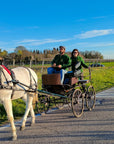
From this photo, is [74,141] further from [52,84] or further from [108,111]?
[108,111]

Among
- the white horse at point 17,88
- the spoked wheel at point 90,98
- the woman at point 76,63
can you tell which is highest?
the woman at point 76,63

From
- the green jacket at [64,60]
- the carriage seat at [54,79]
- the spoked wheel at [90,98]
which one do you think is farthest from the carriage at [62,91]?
the green jacket at [64,60]

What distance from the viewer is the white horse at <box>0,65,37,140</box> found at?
4434mm

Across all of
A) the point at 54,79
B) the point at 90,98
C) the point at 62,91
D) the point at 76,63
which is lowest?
the point at 90,98

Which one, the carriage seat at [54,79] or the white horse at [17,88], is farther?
the carriage seat at [54,79]

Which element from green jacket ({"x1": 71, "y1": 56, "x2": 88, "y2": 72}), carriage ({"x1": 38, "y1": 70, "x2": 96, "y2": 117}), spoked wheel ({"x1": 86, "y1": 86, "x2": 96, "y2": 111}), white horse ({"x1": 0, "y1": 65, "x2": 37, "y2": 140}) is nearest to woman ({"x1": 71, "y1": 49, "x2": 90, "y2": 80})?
green jacket ({"x1": 71, "y1": 56, "x2": 88, "y2": 72})

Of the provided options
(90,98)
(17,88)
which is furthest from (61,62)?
(17,88)

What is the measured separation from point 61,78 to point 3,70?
2133 millimetres

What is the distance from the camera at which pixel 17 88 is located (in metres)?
4.83

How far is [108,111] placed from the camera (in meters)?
6.71

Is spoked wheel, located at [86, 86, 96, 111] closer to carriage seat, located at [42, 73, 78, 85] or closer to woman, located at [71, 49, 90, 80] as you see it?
woman, located at [71, 49, 90, 80]

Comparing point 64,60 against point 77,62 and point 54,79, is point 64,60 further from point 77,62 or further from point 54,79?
point 54,79

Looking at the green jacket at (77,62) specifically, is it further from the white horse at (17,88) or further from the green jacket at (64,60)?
the white horse at (17,88)

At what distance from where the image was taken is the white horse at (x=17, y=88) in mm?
4434
